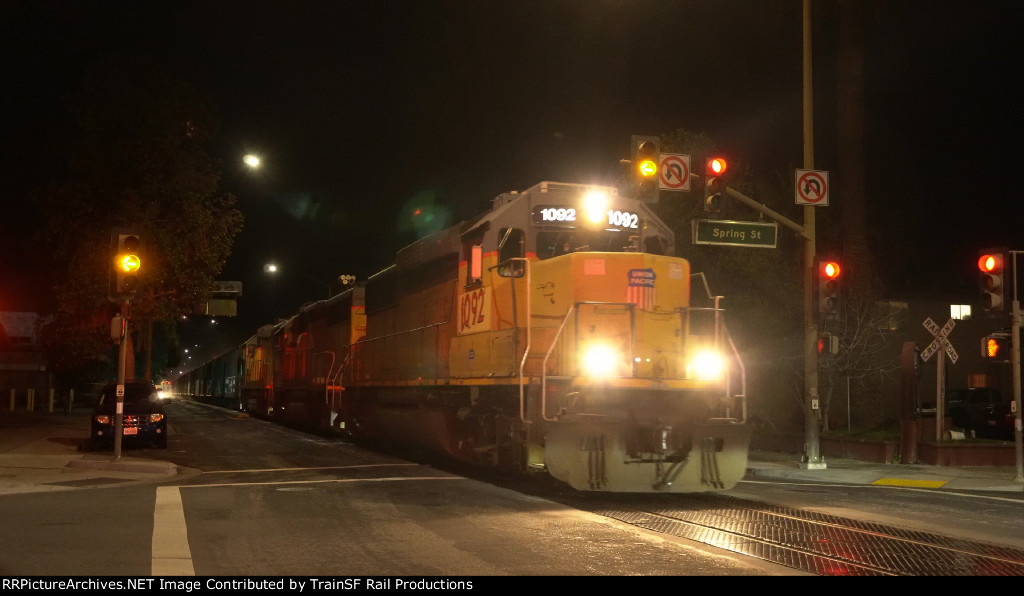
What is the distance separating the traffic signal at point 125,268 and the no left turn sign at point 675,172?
9.63m

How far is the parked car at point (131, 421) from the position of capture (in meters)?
20.7

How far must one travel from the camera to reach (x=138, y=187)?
25.3 metres

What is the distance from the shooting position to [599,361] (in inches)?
469

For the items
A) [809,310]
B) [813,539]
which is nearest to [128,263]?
[813,539]

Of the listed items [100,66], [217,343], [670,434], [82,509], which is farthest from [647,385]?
[217,343]

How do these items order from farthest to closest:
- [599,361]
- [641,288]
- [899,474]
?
[899,474], [641,288], [599,361]

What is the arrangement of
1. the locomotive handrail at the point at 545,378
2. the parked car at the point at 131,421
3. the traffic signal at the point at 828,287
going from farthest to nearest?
the parked car at the point at 131,421 < the traffic signal at the point at 828,287 < the locomotive handrail at the point at 545,378

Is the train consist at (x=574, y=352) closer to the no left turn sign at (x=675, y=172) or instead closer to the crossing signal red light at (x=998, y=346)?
the no left turn sign at (x=675, y=172)

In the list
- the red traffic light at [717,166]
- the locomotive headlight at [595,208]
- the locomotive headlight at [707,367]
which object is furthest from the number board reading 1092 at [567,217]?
the red traffic light at [717,166]

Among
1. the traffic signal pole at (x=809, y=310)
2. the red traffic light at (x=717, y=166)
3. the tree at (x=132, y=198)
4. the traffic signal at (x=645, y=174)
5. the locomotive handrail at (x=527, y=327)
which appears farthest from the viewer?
the tree at (x=132, y=198)

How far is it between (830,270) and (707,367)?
22.0 feet

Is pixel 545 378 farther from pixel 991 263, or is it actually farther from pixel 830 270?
pixel 991 263

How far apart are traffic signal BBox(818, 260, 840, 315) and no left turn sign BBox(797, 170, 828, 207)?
4.03 ft
